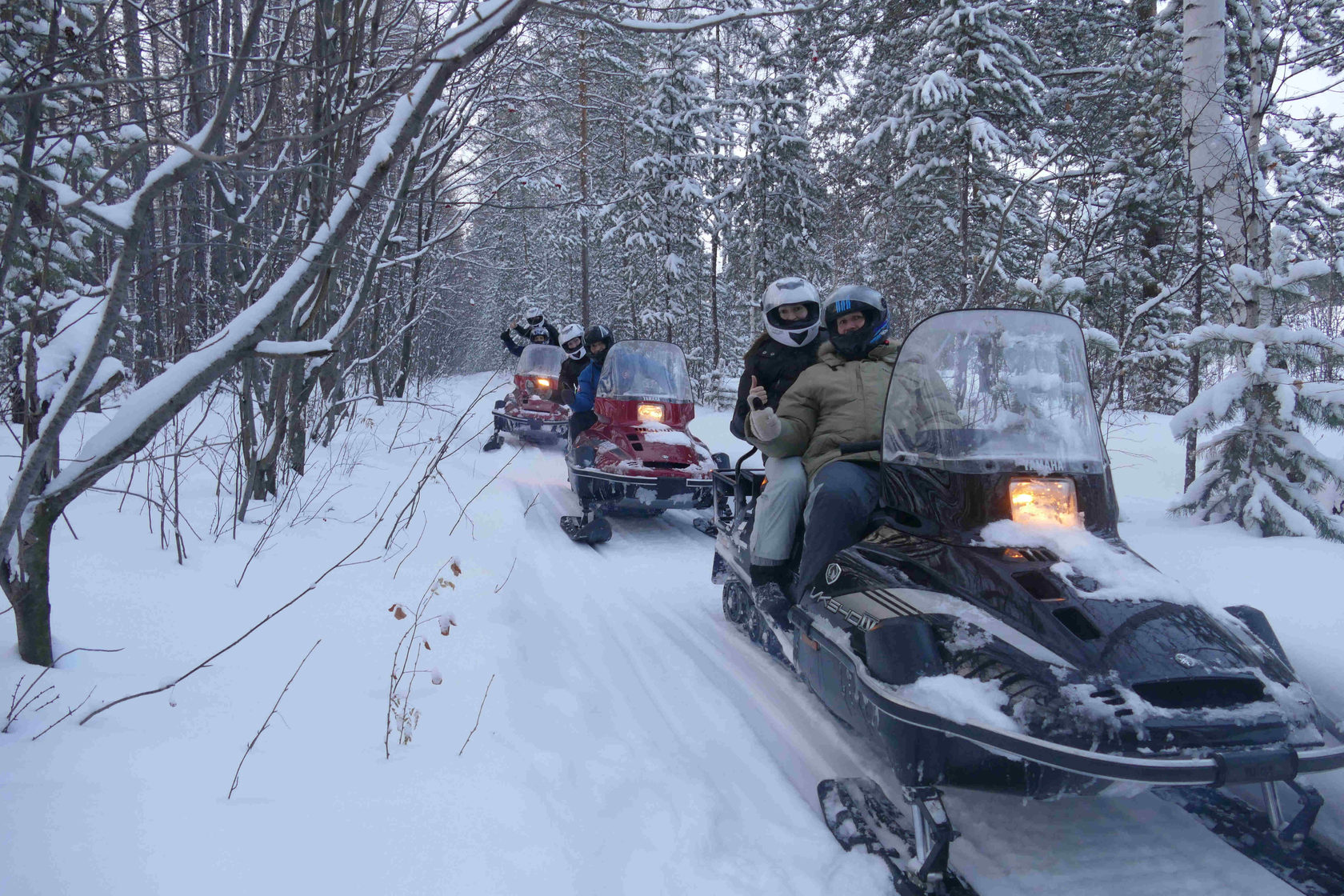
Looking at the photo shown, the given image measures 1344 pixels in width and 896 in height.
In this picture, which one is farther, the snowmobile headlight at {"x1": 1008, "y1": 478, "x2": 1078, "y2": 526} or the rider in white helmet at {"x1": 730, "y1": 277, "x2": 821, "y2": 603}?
the rider in white helmet at {"x1": 730, "y1": 277, "x2": 821, "y2": 603}

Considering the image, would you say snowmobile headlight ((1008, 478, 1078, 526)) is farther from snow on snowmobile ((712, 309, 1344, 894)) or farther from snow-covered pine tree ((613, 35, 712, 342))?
snow-covered pine tree ((613, 35, 712, 342))

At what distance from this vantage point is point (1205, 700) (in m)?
1.98

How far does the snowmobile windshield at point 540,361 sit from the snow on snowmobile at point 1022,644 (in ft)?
33.7

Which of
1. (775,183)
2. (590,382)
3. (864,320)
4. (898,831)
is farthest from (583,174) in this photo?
(898,831)

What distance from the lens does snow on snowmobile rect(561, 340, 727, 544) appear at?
254 inches

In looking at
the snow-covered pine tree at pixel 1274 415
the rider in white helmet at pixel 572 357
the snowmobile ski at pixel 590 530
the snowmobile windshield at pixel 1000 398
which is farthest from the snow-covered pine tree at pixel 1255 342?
the rider in white helmet at pixel 572 357

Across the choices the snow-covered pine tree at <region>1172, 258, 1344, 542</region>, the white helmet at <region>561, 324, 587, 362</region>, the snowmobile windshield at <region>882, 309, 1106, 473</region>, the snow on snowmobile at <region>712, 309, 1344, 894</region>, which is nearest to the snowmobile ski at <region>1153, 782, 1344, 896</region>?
the snow on snowmobile at <region>712, 309, 1344, 894</region>

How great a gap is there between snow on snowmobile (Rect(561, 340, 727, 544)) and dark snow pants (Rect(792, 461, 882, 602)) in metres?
2.46

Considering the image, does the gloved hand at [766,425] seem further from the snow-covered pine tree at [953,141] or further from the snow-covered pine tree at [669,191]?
the snow-covered pine tree at [669,191]

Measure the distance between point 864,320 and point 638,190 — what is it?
674 inches

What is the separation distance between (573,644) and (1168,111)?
1035 cm

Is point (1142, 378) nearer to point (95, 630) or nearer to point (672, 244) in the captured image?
point (672, 244)

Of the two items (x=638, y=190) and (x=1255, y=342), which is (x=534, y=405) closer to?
(x=1255, y=342)

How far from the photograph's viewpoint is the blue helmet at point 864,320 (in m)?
3.73
